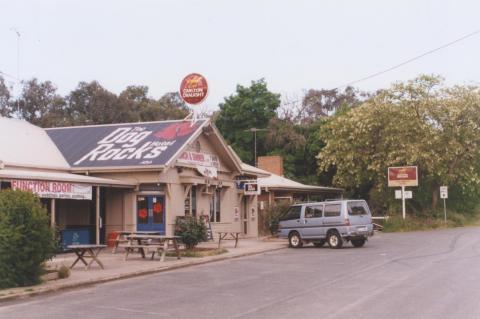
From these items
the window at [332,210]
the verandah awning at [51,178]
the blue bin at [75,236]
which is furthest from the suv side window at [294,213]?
the blue bin at [75,236]

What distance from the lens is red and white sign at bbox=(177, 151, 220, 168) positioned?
91.1 ft

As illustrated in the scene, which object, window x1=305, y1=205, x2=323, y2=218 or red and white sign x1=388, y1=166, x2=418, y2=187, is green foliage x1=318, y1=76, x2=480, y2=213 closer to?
red and white sign x1=388, y1=166, x2=418, y2=187

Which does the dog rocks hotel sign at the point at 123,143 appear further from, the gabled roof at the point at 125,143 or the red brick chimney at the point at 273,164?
the red brick chimney at the point at 273,164

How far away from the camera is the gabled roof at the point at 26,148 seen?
25.0 metres

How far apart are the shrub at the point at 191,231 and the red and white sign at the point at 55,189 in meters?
3.52

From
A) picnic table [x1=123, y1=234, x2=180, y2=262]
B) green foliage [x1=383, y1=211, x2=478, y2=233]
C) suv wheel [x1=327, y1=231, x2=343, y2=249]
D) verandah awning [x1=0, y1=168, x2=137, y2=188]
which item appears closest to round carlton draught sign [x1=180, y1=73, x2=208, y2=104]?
verandah awning [x1=0, y1=168, x2=137, y2=188]

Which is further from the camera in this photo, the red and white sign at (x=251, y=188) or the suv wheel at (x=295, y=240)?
the red and white sign at (x=251, y=188)

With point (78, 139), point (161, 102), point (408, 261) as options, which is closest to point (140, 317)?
point (408, 261)

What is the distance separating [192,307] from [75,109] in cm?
5150

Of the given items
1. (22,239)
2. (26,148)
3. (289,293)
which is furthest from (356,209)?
(22,239)

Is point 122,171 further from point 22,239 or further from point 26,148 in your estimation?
point 22,239

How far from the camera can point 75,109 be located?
6059cm

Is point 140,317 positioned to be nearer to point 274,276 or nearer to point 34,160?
point 274,276

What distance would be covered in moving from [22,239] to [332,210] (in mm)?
14843
